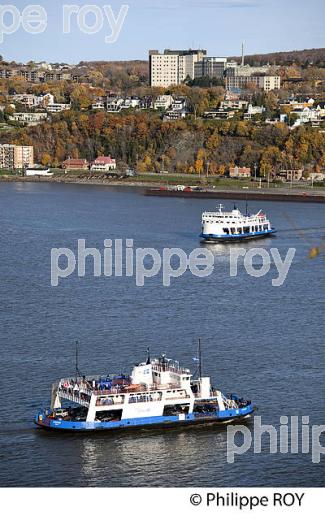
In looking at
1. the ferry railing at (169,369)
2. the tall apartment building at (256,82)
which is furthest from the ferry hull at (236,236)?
the tall apartment building at (256,82)

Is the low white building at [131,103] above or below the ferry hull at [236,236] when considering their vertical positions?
above

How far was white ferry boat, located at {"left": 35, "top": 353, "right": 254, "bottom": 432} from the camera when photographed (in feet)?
16.5

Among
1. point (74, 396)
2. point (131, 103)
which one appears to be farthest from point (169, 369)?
point (131, 103)

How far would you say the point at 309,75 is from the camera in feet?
93.2

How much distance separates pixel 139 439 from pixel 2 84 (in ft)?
76.0

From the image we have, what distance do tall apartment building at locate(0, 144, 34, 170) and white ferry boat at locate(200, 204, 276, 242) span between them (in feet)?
29.7

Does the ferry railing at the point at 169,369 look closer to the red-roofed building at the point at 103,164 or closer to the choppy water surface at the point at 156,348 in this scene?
the choppy water surface at the point at 156,348

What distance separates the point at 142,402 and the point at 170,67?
24186mm

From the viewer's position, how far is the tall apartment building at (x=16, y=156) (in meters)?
20.1

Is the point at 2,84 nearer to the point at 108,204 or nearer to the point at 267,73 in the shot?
the point at 267,73

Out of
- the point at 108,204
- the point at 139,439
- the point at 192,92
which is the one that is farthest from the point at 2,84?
the point at 139,439

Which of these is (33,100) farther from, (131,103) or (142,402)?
(142,402)

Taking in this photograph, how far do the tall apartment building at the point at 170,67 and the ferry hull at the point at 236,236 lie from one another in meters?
16.9

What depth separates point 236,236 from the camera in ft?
36.9
